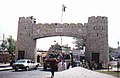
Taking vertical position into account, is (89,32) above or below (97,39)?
above

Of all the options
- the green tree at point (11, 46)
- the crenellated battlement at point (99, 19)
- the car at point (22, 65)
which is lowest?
the car at point (22, 65)

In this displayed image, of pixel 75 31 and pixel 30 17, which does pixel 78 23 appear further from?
pixel 30 17

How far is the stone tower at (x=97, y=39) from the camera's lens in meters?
41.2

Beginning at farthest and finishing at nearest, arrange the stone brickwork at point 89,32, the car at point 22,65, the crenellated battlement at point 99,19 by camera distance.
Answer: the crenellated battlement at point 99,19 < the stone brickwork at point 89,32 < the car at point 22,65

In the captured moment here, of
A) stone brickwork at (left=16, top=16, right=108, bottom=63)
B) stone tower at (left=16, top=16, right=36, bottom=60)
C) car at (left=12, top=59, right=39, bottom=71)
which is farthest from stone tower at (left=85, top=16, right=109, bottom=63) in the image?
car at (left=12, top=59, right=39, bottom=71)

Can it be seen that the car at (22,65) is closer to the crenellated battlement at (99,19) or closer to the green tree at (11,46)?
the crenellated battlement at (99,19)

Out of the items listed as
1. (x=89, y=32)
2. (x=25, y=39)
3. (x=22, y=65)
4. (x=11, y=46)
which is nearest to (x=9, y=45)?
(x=11, y=46)

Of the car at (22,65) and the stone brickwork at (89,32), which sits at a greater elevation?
the stone brickwork at (89,32)

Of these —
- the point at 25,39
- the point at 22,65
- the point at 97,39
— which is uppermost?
the point at 25,39

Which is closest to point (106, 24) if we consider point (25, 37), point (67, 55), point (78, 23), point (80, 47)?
point (78, 23)

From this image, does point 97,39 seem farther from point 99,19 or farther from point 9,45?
point 9,45

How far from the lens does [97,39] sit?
41.7 m

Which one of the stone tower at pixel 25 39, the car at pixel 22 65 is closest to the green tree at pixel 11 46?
the stone tower at pixel 25 39

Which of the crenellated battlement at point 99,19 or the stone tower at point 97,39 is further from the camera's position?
the crenellated battlement at point 99,19
